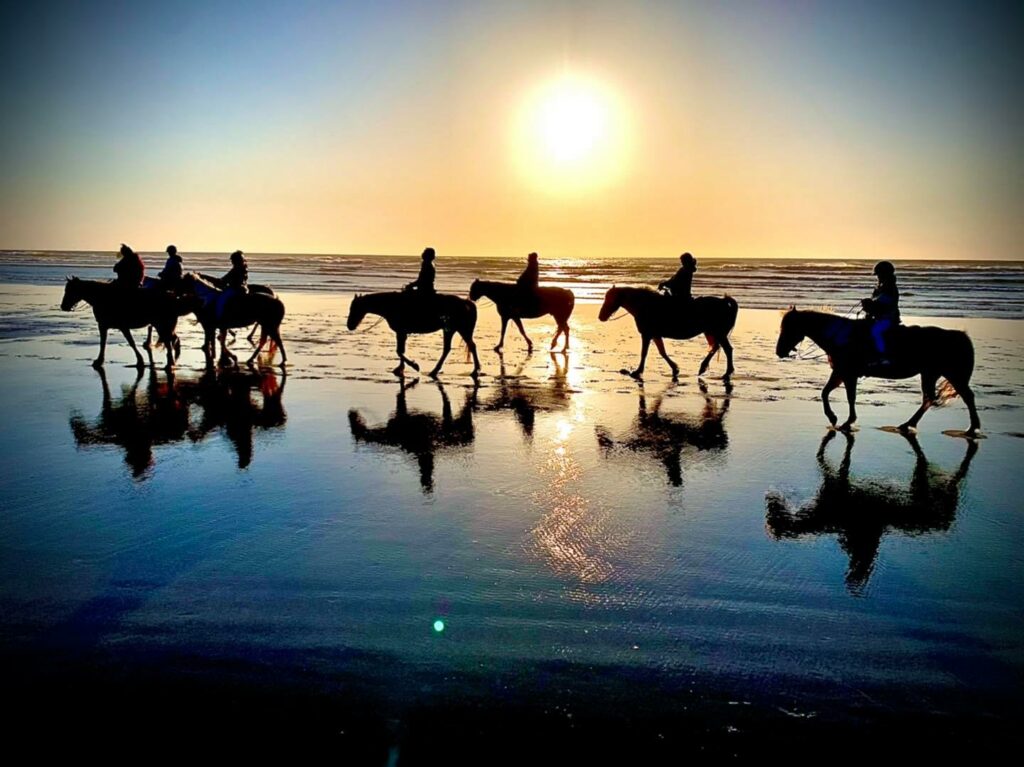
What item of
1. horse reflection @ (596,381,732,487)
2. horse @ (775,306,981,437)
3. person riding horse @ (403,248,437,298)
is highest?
person riding horse @ (403,248,437,298)

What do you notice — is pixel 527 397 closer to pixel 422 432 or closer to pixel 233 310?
pixel 422 432

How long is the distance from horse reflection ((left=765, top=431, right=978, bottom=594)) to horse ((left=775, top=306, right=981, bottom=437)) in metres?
2.21

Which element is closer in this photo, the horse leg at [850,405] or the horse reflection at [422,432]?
the horse reflection at [422,432]

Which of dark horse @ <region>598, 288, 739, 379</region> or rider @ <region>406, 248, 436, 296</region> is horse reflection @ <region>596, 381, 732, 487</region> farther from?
rider @ <region>406, 248, 436, 296</region>

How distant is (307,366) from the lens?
1480 centimetres

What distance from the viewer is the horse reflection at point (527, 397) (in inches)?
415

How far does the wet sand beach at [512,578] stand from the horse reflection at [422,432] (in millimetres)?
74

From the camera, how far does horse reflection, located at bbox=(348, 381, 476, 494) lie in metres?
8.49

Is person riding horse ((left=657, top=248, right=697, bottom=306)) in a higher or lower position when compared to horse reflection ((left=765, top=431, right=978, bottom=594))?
higher

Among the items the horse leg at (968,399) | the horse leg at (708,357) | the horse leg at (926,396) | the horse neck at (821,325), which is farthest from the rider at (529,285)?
the horse leg at (968,399)

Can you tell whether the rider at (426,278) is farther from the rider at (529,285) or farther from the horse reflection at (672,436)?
the horse reflection at (672,436)

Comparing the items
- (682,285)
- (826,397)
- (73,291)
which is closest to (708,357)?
(682,285)

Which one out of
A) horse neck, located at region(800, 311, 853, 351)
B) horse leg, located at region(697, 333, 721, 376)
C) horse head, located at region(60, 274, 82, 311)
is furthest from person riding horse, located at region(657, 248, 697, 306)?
horse head, located at region(60, 274, 82, 311)

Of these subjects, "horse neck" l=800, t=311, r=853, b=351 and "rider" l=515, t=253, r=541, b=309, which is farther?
"rider" l=515, t=253, r=541, b=309
